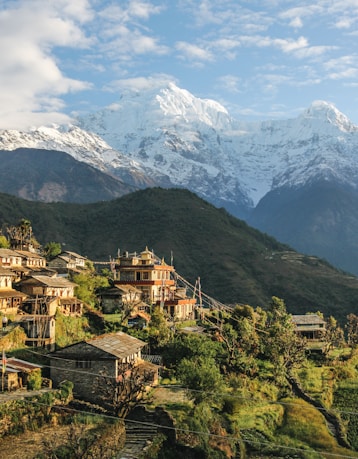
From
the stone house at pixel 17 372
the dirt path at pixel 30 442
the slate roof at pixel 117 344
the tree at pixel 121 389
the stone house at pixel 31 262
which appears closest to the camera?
the dirt path at pixel 30 442

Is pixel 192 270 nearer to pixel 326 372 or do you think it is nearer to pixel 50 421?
pixel 326 372

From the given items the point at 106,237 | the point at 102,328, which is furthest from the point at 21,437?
the point at 106,237

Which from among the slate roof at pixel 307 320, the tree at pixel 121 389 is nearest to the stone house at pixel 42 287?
the tree at pixel 121 389

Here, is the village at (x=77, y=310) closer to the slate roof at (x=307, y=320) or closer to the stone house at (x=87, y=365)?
the stone house at (x=87, y=365)

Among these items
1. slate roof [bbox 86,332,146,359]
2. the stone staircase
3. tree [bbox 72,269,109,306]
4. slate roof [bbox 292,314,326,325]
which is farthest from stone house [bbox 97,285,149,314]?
the stone staircase

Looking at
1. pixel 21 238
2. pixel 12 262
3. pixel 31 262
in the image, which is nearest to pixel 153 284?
pixel 31 262

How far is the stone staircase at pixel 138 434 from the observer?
37500 millimetres

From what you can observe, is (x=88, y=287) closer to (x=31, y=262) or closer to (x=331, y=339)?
(x=31, y=262)

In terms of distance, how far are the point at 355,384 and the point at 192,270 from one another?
107 meters

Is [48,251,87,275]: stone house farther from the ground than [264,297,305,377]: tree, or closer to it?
farther from the ground

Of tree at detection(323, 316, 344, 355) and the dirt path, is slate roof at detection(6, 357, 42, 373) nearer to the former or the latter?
the dirt path

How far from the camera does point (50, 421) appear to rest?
39.6 meters

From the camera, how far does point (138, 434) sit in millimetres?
40469

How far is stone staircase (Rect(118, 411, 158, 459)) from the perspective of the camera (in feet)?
123
